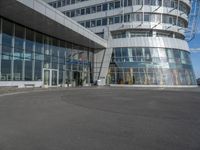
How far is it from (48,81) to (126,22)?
1858 centimetres

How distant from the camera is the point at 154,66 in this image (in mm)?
39000

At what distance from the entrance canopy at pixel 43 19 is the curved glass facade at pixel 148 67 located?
7.93 m

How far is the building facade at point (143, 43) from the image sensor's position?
128ft

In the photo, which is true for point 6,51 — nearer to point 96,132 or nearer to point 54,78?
point 54,78

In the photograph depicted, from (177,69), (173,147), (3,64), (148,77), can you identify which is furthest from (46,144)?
(177,69)

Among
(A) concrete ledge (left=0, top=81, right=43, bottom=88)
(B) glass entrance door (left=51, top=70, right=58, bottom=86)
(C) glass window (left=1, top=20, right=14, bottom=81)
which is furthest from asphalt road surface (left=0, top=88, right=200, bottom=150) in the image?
(B) glass entrance door (left=51, top=70, right=58, bottom=86)

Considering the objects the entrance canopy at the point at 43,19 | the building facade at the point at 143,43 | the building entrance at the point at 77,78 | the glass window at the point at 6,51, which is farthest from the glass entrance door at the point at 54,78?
the building facade at the point at 143,43

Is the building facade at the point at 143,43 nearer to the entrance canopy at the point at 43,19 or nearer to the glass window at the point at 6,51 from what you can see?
the entrance canopy at the point at 43,19

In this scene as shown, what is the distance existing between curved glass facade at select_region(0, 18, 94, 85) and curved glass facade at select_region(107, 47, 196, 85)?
18.7 feet

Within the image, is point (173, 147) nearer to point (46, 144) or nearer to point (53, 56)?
point (46, 144)

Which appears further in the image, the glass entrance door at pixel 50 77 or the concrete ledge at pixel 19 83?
the glass entrance door at pixel 50 77

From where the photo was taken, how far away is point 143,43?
40156 mm

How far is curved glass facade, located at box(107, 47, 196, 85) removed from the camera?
38688mm

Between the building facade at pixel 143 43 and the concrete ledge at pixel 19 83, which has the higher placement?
the building facade at pixel 143 43
